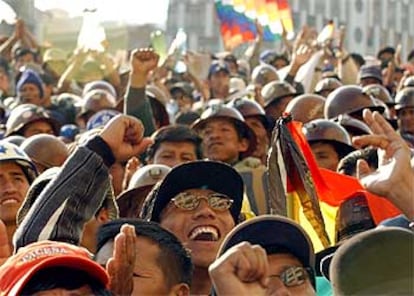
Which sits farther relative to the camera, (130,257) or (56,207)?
(56,207)

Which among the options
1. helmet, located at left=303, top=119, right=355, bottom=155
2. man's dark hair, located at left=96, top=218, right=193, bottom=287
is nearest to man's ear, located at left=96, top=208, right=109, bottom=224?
man's dark hair, located at left=96, top=218, right=193, bottom=287

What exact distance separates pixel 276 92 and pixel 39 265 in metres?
7.17

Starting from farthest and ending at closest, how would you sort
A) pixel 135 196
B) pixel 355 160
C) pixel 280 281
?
pixel 355 160 < pixel 135 196 < pixel 280 281

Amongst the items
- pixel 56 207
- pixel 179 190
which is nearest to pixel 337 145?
pixel 179 190

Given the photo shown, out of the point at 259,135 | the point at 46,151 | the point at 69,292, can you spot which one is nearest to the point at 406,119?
the point at 259,135

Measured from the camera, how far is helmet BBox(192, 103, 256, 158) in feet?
29.0

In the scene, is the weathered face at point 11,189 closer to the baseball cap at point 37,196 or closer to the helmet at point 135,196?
the helmet at point 135,196

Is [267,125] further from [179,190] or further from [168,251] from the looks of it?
[168,251]

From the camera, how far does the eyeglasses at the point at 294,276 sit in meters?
4.65

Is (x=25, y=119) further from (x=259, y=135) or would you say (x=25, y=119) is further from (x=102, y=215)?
(x=102, y=215)

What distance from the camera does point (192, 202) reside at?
5.65 m

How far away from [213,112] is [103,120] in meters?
0.87

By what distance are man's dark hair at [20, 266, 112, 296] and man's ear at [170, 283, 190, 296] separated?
3.11 ft

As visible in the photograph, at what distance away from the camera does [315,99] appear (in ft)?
31.9
